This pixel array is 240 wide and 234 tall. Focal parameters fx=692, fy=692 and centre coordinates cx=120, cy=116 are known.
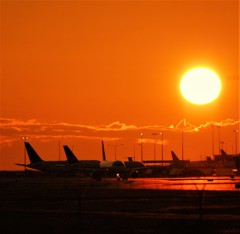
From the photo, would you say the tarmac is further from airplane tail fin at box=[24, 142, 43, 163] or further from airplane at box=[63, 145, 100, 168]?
airplane tail fin at box=[24, 142, 43, 163]

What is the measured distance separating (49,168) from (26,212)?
10437cm

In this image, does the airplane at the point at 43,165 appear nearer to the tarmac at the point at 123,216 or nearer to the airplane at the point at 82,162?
the airplane at the point at 82,162

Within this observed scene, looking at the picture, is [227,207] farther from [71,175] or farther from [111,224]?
[71,175]

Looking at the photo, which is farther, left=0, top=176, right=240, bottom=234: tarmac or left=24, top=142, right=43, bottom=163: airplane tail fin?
left=24, top=142, right=43, bottom=163: airplane tail fin

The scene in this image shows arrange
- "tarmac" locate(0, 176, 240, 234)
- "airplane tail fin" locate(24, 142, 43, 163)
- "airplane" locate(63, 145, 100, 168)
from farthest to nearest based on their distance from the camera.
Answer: "airplane tail fin" locate(24, 142, 43, 163) < "airplane" locate(63, 145, 100, 168) < "tarmac" locate(0, 176, 240, 234)

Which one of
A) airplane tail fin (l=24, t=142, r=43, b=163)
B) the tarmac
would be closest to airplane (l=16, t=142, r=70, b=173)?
airplane tail fin (l=24, t=142, r=43, b=163)

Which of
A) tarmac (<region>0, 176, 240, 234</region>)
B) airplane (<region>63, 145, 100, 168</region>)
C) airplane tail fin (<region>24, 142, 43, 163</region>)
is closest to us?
tarmac (<region>0, 176, 240, 234</region>)

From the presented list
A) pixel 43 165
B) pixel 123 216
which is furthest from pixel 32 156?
pixel 123 216

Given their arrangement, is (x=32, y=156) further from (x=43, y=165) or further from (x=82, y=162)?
(x=82, y=162)

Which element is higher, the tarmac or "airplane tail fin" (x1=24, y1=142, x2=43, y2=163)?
"airplane tail fin" (x1=24, y1=142, x2=43, y2=163)

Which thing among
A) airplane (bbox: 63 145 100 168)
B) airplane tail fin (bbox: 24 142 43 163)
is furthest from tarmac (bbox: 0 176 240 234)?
airplane tail fin (bbox: 24 142 43 163)

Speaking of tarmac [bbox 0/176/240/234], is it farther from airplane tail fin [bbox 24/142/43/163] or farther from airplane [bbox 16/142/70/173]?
airplane tail fin [bbox 24/142/43/163]

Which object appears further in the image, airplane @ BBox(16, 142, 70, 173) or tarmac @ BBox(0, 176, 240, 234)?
airplane @ BBox(16, 142, 70, 173)

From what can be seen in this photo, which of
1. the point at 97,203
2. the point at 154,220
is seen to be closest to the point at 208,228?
the point at 154,220
